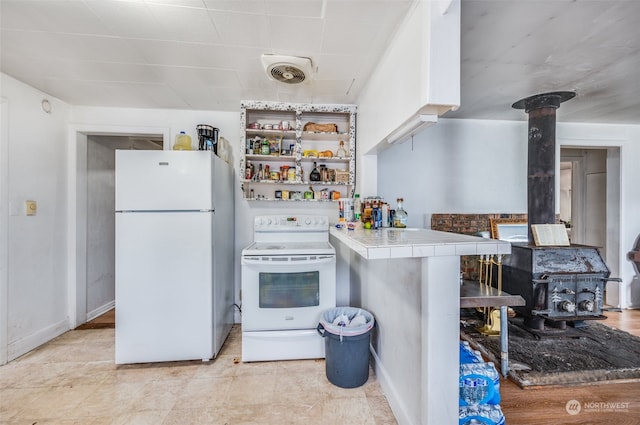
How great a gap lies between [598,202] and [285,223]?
4.31 m

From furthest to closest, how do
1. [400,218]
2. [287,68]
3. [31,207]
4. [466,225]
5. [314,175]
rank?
1. [466,225]
2. [314,175]
3. [31,207]
4. [400,218]
5. [287,68]

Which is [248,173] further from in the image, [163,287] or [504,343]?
[504,343]

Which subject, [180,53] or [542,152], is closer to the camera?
[180,53]

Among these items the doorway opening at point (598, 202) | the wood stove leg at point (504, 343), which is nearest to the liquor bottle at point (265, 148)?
the wood stove leg at point (504, 343)

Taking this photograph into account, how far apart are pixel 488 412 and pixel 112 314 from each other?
12.2ft

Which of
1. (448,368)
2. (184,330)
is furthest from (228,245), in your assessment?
(448,368)

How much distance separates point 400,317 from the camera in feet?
5.03

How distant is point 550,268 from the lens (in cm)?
232

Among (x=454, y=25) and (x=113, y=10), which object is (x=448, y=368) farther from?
(x=113, y=10)

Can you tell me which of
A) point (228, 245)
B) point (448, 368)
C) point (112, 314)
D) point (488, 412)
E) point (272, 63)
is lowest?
point (112, 314)

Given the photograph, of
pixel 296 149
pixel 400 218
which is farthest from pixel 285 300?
pixel 296 149

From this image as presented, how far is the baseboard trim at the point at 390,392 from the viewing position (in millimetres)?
1454

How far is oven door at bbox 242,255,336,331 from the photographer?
211cm

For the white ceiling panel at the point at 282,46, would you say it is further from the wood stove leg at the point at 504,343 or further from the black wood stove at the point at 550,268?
the wood stove leg at the point at 504,343
